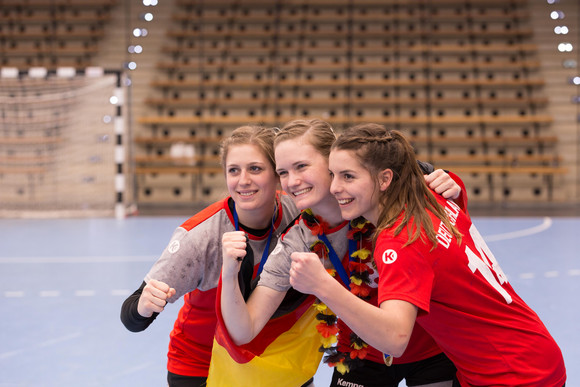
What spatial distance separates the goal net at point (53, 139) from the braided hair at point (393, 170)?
9.20 m

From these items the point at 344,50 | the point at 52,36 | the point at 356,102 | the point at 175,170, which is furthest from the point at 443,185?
the point at 52,36

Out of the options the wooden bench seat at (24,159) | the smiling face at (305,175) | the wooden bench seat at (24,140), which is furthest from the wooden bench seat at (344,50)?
the smiling face at (305,175)

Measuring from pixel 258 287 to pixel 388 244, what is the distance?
1.72 feet

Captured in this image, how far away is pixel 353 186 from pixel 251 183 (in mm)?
539

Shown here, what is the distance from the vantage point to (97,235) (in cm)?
834

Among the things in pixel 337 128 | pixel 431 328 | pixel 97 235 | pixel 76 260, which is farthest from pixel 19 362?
pixel 337 128

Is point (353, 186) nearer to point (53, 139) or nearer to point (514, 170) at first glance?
point (53, 139)

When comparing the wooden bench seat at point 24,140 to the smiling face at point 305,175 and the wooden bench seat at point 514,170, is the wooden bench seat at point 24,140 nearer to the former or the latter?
Answer: the wooden bench seat at point 514,170

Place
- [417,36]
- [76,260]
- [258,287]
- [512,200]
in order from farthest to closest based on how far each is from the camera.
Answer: [417,36] → [512,200] → [76,260] → [258,287]

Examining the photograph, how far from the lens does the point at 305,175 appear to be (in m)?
1.85

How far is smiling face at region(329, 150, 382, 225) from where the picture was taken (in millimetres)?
1642

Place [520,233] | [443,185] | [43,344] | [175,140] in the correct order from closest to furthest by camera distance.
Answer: [443,185] → [43,344] → [520,233] → [175,140]

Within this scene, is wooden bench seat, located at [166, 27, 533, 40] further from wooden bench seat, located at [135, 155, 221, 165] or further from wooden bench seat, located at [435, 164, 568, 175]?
wooden bench seat, located at [435, 164, 568, 175]

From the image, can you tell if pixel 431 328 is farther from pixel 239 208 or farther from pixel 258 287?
pixel 239 208
